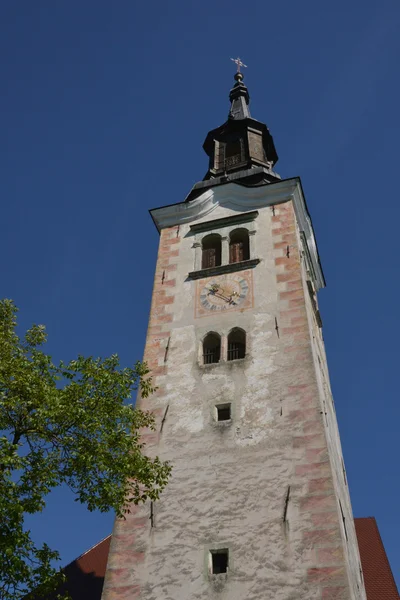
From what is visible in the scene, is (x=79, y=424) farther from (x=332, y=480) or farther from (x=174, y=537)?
(x=332, y=480)

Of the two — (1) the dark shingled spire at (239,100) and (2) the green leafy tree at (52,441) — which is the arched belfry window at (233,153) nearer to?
(1) the dark shingled spire at (239,100)

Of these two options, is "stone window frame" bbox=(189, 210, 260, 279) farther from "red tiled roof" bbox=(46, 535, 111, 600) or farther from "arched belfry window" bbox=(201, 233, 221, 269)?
"red tiled roof" bbox=(46, 535, 111, 600)

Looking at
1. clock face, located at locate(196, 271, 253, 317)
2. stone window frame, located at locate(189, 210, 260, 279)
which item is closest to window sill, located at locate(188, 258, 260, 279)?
stone window frame, located at locate(189, 210, 260, 279)

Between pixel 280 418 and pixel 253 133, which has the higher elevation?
pixel 253 133

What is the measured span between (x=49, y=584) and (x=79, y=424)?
99.9 inches

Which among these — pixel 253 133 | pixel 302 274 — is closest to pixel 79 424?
pixel 302 274

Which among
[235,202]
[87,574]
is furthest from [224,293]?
[87,574]

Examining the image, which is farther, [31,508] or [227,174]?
[227,174]

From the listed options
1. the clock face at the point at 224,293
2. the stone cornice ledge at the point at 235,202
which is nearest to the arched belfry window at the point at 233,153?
the stone cornice ledge at the point at 235,202

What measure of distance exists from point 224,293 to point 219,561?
24.3 ft

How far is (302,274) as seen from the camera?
17.8 meters

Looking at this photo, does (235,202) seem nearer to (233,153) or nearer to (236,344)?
(233,153)

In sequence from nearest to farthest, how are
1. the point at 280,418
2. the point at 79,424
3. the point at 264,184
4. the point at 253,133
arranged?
the point at 79,424
the point at 280,418
the point at 264,184
the point at 253,133

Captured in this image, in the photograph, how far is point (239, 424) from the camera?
14648mm
